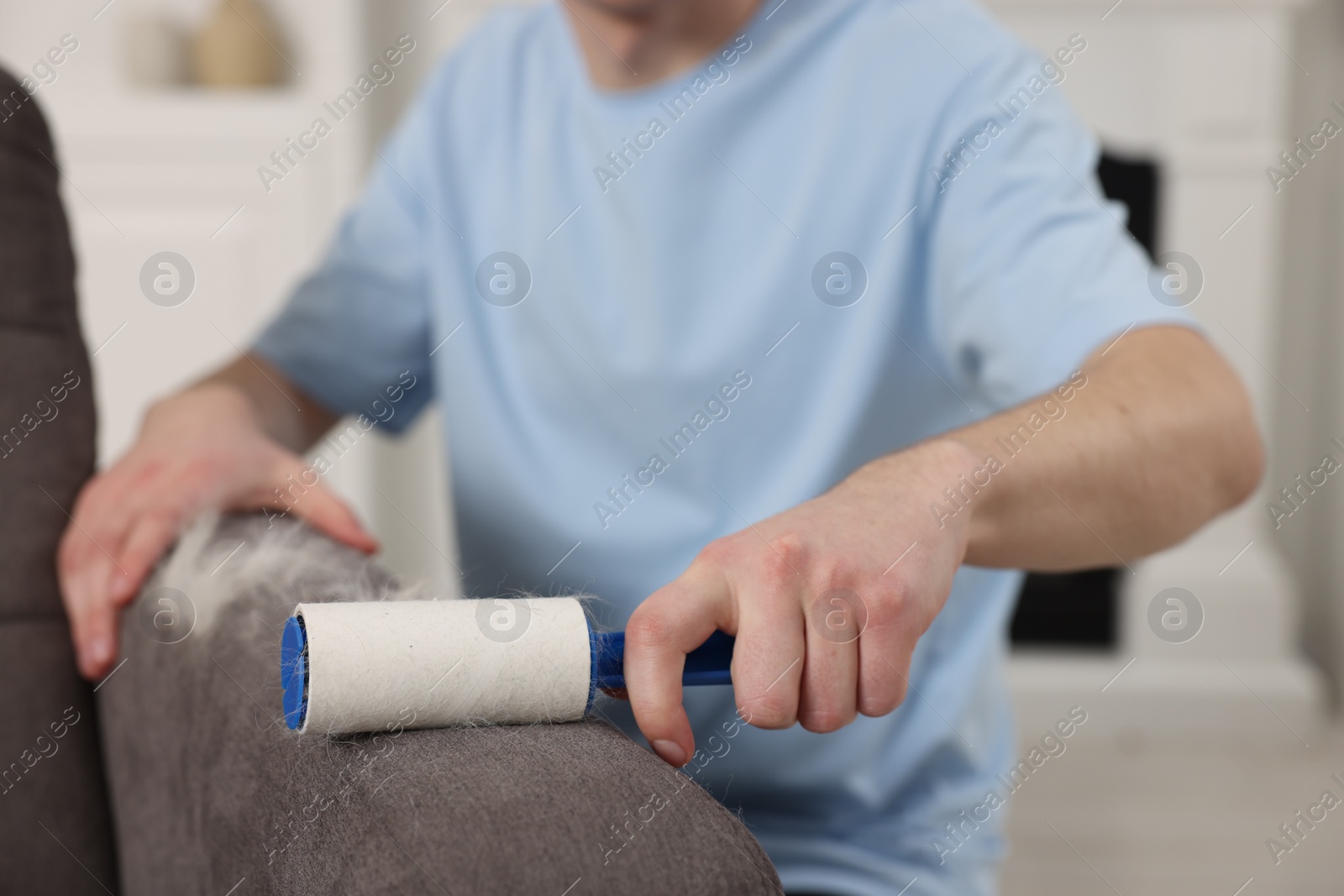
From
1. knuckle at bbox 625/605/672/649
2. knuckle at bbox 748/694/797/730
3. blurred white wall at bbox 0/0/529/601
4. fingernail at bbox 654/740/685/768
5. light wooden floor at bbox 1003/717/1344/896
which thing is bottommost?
light wooden floor at bbox 1003/717/1344/896

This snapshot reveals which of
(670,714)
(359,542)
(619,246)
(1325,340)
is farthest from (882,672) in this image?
(1325,340)

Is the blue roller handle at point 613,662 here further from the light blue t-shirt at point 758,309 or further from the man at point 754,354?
the light blue t-shirt at point 758,309

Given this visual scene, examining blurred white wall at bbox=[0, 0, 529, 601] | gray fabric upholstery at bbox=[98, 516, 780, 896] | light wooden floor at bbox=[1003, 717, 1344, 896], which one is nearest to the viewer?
gray fabric upholstery at bbox=[98, 516, 780, 896]

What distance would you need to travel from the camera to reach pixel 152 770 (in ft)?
2.27

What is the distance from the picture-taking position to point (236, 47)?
2361mm

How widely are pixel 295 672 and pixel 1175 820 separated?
2.00 metres

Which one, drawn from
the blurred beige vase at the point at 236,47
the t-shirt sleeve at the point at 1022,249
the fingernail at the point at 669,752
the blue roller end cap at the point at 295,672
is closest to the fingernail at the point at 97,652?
the blue roller end cap at the point at 295,672

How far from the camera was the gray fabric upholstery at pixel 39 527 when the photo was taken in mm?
765

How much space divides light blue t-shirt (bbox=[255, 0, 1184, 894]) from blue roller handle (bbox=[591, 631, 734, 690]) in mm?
344

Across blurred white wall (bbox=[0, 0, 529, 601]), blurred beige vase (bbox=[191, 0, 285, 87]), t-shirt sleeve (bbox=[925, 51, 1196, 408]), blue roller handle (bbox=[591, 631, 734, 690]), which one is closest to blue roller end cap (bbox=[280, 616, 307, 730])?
blue roller handle (bbox=[591, 631, 734, 690])

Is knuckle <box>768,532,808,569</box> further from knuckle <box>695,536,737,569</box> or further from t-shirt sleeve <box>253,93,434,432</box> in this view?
t-shirt sleeve <box>253,93,434,432</box>

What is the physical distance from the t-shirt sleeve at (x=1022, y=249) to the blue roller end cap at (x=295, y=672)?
1.64ft

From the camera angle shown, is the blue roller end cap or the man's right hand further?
the man's right hand

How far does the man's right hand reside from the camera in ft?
2.52
